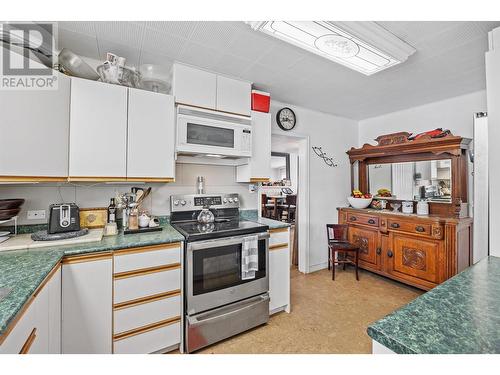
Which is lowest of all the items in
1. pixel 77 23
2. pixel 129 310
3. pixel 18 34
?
pixel 129 310

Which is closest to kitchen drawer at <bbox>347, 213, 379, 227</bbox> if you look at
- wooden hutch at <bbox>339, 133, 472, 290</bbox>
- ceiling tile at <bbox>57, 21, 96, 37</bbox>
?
wooden hutch at <bbox>339, 133, 472, 290</bbox>

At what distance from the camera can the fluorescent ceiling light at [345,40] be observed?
58.0 inches

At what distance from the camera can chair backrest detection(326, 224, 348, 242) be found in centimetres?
334

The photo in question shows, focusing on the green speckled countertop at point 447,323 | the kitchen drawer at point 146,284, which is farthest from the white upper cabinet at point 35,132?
the green speckled countertop at point 447,323

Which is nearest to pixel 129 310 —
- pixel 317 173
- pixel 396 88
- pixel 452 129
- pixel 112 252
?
pixel 112 252

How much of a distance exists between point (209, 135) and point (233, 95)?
0.52 meters

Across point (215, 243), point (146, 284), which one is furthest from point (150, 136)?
point (146, 284)

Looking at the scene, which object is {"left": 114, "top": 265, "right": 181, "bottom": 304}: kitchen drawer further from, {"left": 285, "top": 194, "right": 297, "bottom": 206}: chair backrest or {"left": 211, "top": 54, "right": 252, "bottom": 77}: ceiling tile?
{"left": 285, "top": 194, "right": 297, "bottom": 206}: chair backrest

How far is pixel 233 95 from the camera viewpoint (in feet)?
7.61

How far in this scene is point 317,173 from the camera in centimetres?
349

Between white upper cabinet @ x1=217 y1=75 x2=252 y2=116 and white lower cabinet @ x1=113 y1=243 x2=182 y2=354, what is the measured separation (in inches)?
55.6

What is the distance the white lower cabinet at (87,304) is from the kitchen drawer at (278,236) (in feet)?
4.46

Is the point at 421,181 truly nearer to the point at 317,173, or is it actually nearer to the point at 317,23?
the point at 317,173
